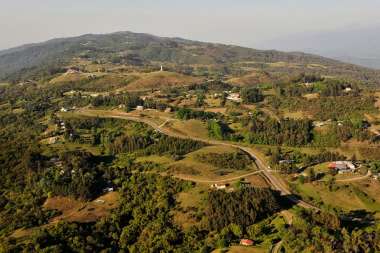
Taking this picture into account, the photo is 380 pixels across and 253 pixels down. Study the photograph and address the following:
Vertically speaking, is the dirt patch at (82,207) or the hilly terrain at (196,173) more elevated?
the hilly terrain at (196,173)

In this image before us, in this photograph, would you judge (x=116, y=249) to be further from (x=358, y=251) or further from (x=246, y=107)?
(x=246, y=107)

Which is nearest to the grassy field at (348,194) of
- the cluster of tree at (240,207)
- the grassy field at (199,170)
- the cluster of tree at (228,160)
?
the cluster of tree at (240,207)

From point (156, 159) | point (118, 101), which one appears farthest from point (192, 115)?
point (156, 159)

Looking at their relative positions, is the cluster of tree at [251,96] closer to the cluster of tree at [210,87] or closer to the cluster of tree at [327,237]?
the cluster of tree at [210,87]

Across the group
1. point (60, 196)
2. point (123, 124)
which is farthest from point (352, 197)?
point (123, 124)

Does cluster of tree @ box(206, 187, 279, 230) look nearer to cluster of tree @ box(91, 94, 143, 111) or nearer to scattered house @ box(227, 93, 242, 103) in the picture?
cluster of tree @ box(91, 94, 143, 111)
